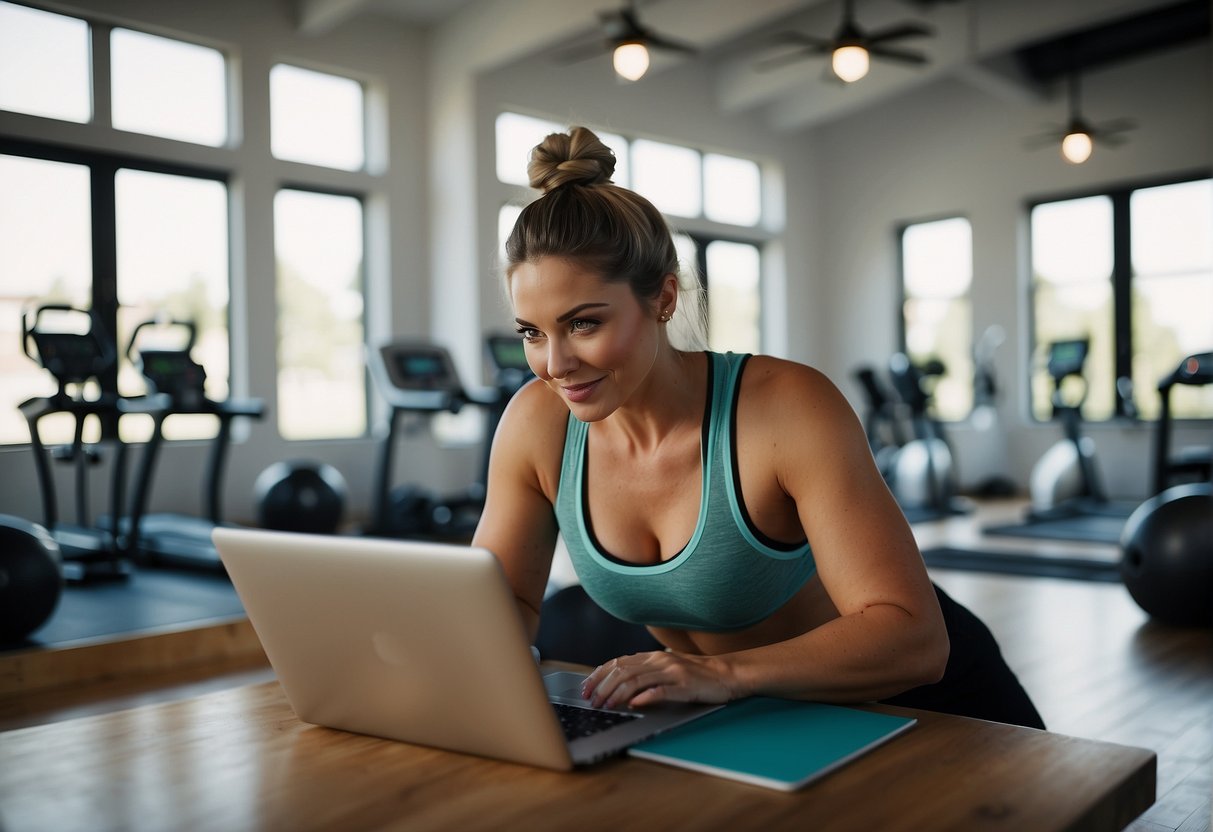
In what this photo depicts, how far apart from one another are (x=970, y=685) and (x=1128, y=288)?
776 centimetres

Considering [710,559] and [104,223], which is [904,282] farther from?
[710,559]

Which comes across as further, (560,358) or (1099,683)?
(1099,683)

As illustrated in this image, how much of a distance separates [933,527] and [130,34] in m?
5.70

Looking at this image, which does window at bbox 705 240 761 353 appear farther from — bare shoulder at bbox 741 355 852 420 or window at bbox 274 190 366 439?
bare shoulder at bbox 741 355 852 420

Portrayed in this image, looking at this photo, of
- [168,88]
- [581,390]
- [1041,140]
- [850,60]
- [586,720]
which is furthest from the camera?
[1041,140]

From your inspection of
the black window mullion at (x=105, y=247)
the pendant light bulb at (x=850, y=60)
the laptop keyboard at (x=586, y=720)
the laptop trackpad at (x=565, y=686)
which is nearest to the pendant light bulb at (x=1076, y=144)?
the pendant light bulb at (x=850, y=60)

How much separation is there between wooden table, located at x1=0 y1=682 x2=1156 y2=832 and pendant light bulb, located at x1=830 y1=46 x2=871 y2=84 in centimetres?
510

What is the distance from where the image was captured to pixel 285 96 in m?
6.92

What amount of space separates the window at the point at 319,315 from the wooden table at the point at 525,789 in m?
6.19

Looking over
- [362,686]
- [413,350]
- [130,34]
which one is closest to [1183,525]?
[362,686]

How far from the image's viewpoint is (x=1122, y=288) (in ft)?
26.9

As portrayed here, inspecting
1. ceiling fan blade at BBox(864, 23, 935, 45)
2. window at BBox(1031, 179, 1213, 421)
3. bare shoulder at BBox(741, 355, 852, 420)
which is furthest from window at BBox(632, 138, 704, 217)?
bare shoulder at BBox(741, 355, 852, 420)

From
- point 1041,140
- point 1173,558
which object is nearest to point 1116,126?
point 1041,140

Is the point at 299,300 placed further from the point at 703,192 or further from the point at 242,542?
the point at 242,542
